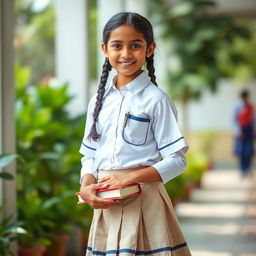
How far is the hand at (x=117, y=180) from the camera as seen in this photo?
236 centimetres

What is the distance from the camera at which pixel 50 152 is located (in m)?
5.15

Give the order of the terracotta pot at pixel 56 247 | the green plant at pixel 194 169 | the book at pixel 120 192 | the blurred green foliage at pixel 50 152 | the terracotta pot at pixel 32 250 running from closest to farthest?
the book at pixel 120 192 < the terracotta pot at pixel 32 250 < the terracotta pot at pixel 56 247 < the blurred green foliage at pixel 50 152 < the green plant at pixel 194 169

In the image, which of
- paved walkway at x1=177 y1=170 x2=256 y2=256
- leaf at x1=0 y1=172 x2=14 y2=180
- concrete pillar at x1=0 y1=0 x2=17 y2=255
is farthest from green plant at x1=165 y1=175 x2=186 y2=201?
leaf at x1=0 y1=172 x2=14 y2=180

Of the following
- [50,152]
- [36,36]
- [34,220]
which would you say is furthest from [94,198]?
[36,36]

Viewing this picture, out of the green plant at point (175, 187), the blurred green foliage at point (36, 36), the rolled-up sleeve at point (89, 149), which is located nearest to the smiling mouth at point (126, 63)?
the rolled-up sleeve at point (89, 149)

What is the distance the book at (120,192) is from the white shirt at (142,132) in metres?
0.10

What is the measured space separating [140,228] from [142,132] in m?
0.35

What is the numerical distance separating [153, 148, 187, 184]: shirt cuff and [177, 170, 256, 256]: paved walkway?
2792 millimetres

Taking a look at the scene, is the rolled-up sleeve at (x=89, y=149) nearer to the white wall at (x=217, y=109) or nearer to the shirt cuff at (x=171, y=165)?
the shirt cuff at (x=171, y=165)

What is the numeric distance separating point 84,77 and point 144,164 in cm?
317

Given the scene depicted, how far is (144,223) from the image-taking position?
2.46 m

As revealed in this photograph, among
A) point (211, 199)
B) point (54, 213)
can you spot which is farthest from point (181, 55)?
point (54, 213)

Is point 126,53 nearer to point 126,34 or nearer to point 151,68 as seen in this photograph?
point 126,34

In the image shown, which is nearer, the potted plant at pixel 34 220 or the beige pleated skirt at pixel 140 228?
the beige pleated skirt at pixel 140 228
